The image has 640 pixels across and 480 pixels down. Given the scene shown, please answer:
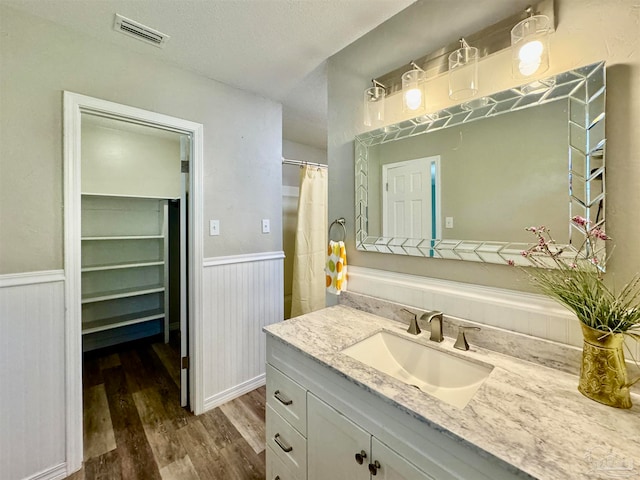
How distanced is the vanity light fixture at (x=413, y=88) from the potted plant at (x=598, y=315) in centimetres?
82

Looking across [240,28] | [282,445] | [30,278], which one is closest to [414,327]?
[282,445]

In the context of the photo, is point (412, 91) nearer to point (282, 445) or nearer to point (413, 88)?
point (413, 88)

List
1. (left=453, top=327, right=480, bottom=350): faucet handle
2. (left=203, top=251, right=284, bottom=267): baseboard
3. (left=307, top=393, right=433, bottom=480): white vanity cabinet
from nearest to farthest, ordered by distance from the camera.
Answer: (left=307, top=393, right=433, bottom=480): white vanity cabinet → (left=453, top=327, right=480, bottom=350): faucet handle → (left=203, top=251, right=284, bottom=267): baseboard

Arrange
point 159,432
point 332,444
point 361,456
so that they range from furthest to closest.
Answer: point 159,432
point 332,444
point 361,456

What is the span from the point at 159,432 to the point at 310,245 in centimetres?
181

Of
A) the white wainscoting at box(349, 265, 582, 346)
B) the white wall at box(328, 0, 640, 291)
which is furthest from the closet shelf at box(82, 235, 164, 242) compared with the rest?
the white wainscoting at box(349, 265, 582, 346)

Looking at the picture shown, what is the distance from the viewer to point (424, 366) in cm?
109

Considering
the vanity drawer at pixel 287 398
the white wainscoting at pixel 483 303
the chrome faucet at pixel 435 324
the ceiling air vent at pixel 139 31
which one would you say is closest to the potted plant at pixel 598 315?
the white wainscoting at pixel 483 303

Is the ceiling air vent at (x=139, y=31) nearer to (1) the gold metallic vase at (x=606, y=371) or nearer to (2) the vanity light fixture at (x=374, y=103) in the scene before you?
(2) the vanity light fixture at (x=374, y=103)

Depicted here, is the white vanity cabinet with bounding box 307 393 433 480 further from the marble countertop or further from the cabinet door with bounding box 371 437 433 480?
the marble countertop

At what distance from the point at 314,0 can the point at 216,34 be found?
0.58m

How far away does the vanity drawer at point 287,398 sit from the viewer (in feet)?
3.43

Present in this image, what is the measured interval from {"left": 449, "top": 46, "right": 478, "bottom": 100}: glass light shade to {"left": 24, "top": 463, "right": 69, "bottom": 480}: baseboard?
2610mm

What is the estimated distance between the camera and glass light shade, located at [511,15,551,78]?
0.93 meters
